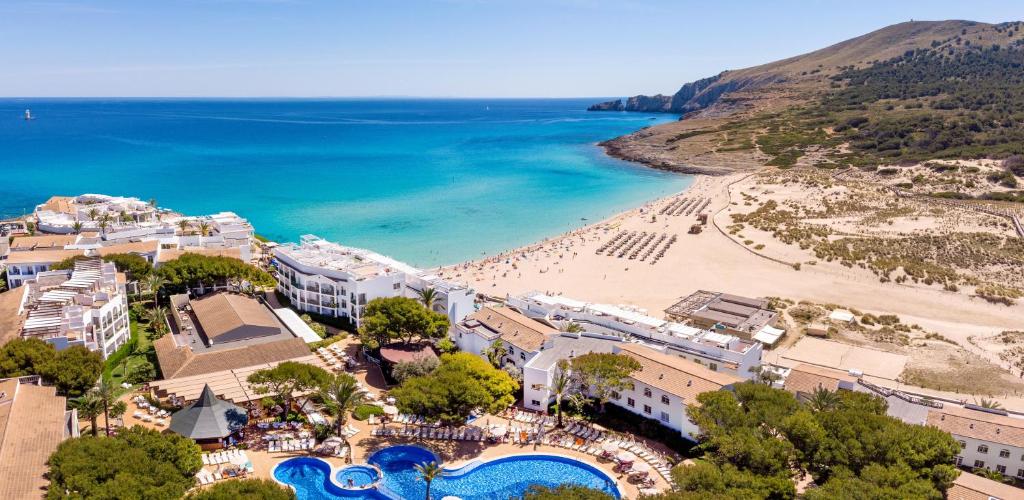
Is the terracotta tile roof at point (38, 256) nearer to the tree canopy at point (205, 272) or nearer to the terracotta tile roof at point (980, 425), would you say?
the tree canopy at point (205, 272)

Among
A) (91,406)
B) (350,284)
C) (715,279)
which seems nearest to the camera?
(91,406)

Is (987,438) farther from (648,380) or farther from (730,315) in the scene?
(730,315)

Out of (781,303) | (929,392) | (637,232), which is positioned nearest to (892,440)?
(929,392)

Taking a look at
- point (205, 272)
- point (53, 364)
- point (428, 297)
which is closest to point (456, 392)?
point (428, 297)

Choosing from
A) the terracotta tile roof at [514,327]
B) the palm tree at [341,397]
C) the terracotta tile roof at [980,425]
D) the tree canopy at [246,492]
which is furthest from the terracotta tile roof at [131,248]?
the terracotta tile roof at [980,425]

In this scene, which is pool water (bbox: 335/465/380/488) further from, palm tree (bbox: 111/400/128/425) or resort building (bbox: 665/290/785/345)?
resort building (bbox: 665/290/785/345)

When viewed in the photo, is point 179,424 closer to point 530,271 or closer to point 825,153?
point 530,271

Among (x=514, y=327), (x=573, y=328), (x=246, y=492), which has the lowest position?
(x=573, y=328)

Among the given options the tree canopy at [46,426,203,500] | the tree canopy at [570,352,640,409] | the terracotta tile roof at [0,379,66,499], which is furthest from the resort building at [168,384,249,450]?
the tree canopy at [570,352,640,409]
